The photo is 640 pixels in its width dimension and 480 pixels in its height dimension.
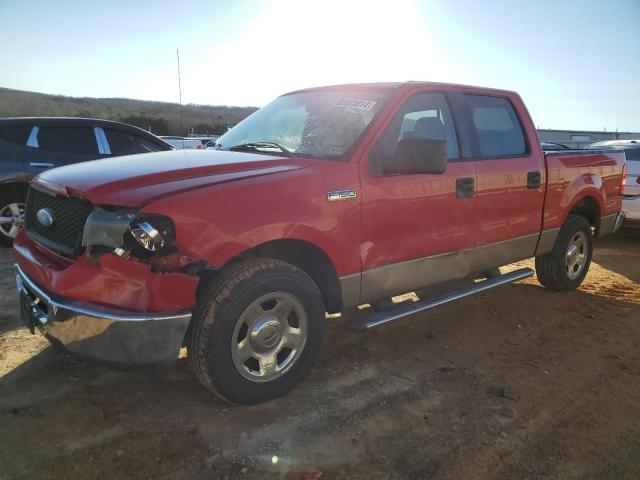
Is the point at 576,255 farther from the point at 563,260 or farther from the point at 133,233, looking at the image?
the point at 133,233

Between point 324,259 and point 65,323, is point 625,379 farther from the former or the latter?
point 65,323

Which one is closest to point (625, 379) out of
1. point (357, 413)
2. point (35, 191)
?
point (357, 413)

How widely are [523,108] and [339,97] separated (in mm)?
2117

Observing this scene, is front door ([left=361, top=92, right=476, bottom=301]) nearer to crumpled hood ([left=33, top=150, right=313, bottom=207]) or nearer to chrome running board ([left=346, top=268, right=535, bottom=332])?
chrome running board ([left=346, top=268, right=535, bottom=332])

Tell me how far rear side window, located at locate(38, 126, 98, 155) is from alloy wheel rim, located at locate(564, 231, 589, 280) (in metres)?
6.29

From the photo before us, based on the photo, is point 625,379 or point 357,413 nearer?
point 357,413

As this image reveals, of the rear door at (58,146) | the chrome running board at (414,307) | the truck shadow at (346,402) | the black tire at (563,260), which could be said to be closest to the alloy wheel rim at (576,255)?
the black tire at (563,260)

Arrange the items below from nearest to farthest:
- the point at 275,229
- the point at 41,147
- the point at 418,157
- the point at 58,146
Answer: the point at 275,229, the point at 418,157, the point at 41,147, the point at 58,146

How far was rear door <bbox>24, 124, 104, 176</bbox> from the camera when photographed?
6645mm

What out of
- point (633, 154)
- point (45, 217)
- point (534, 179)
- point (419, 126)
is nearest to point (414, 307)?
point (419, 126)

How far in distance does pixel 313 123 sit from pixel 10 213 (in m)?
5.06

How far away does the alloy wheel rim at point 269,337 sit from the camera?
284 centimetres

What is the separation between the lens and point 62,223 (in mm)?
2891

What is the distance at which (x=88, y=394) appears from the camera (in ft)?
10.1
